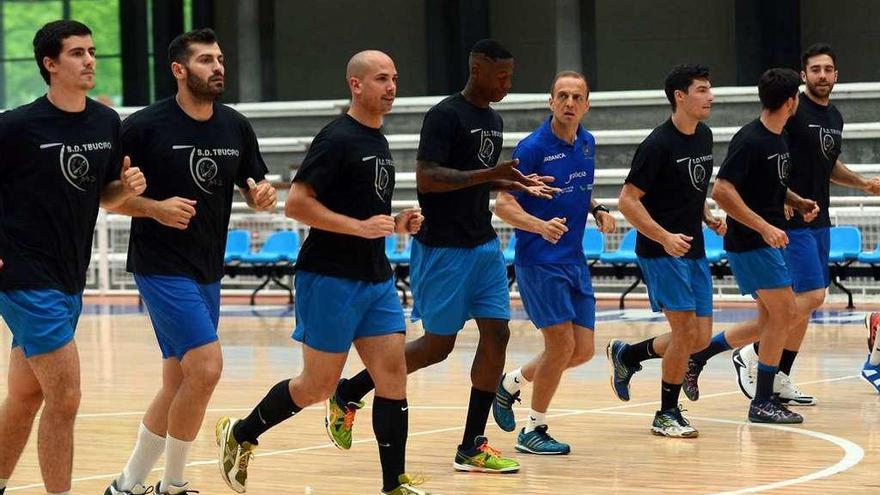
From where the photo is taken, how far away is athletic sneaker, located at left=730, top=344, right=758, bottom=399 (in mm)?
10539

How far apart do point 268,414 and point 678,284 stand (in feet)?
9.41

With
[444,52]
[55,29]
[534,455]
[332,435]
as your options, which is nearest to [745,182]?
[534,455]

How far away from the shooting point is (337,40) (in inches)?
1292

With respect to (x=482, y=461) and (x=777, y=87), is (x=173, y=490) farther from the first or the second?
(x=777, y=87)

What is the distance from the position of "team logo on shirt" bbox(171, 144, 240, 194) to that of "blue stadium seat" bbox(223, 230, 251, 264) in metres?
13.8

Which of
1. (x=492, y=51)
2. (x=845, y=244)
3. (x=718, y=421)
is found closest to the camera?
(x=492, y=51)

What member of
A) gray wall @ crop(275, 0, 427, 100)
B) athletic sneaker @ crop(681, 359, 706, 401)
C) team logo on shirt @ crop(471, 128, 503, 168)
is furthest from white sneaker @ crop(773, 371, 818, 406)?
gray wall @ crop(275, 0, 427, 100)

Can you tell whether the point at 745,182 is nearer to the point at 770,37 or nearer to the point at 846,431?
the point at 846,431

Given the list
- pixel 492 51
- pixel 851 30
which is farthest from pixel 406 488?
pixel 851 30

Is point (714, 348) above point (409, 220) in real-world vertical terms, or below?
below

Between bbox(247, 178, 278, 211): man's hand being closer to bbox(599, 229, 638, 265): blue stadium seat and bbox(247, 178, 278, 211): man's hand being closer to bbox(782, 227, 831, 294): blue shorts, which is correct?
bbox(782, 227, 831, 294): blue shorts

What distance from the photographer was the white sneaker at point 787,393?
412 inches

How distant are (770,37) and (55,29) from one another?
802 inches

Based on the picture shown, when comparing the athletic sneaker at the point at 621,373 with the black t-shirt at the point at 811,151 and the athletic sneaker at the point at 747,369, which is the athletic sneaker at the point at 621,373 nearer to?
the athletic sneaker at the point at 747,369
